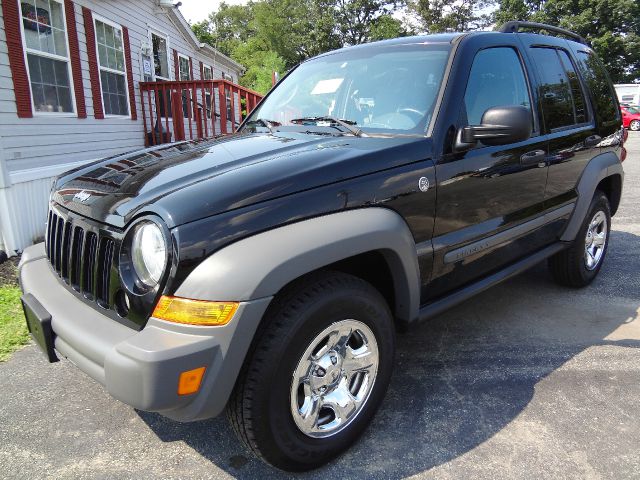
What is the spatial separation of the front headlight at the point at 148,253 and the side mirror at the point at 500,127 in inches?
62.9

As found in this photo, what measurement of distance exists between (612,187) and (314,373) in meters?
3.63

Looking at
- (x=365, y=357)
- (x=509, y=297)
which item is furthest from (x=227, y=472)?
(x=509, y=297)

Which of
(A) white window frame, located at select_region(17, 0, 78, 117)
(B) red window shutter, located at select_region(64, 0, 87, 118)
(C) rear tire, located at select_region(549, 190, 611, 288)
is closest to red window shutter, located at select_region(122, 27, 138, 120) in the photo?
(B) red window shutter, located at select_region(64, 0, 87, 118)

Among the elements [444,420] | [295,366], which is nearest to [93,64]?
[295,366]

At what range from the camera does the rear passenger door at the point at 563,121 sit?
132 inches

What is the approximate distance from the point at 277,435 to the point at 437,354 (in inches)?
60.8

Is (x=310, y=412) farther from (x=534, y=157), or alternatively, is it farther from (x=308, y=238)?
(x=534, y=157)

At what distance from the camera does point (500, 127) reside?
2.45 m

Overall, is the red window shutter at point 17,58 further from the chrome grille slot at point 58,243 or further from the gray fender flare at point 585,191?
the gray fender flare at point 585,191

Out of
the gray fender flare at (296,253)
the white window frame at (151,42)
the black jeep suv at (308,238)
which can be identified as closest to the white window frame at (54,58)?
the white window frame at (151,42)

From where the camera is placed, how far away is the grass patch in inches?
133

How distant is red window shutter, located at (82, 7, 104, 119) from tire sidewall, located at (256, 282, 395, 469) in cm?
717

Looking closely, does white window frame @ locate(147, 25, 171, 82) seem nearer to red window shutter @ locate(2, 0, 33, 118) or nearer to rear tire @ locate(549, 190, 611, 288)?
red window shutter @ locate(2, 0, 33, 118)

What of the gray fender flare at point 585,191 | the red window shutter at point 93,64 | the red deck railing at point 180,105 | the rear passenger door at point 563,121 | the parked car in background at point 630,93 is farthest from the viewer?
the parked car in background at point 630,93
